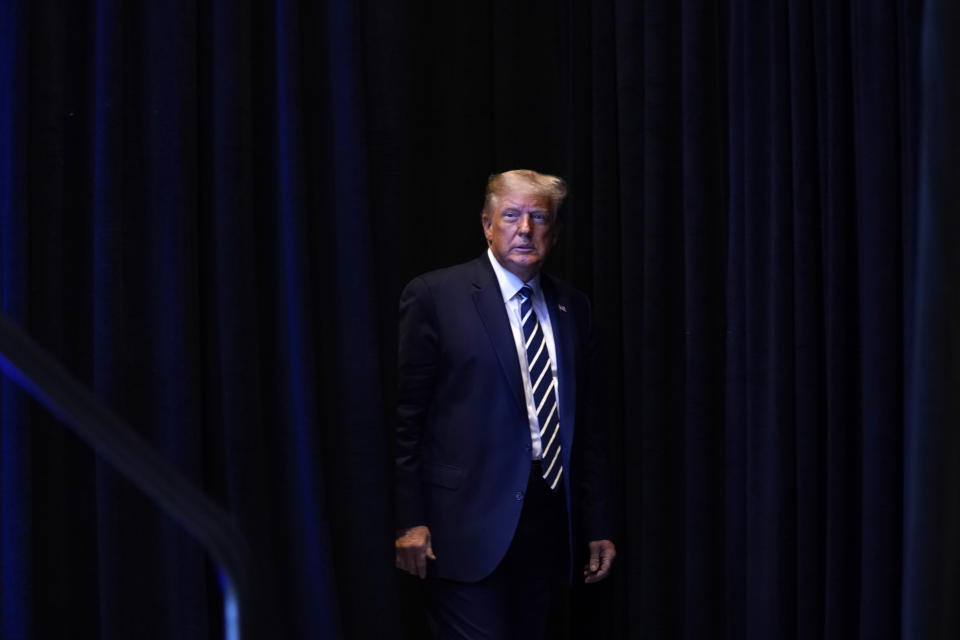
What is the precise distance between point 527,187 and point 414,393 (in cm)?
51

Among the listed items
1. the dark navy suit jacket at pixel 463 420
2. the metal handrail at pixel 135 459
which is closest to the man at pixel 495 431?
the dark navy suit jacket at pixel 463 420

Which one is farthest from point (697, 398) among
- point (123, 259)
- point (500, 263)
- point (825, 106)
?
point (123, 259)

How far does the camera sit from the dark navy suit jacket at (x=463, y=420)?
87.7 inches

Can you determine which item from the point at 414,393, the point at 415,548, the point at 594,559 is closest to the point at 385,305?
the point at 414,393

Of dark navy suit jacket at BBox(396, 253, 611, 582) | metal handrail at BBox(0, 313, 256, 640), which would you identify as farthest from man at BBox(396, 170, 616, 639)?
metal handrail at BBox(0, 313, 256, 640)

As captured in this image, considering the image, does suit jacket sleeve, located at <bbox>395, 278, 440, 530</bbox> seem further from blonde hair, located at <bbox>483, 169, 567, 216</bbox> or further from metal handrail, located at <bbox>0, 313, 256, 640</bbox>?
metal handrail, located at <bbox>0, 313, 256, 640</bbox>

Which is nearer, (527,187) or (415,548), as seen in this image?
(415,548)

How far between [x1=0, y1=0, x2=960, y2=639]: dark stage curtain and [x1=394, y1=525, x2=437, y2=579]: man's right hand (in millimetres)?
56

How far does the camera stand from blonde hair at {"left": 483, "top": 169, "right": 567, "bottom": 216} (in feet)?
7.66

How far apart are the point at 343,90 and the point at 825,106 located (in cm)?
96

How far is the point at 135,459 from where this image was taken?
2.75 feet

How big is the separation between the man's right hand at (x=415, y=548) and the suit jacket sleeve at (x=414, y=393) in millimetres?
18

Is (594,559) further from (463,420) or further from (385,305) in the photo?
(385,305)

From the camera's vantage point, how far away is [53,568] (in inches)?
73.4
